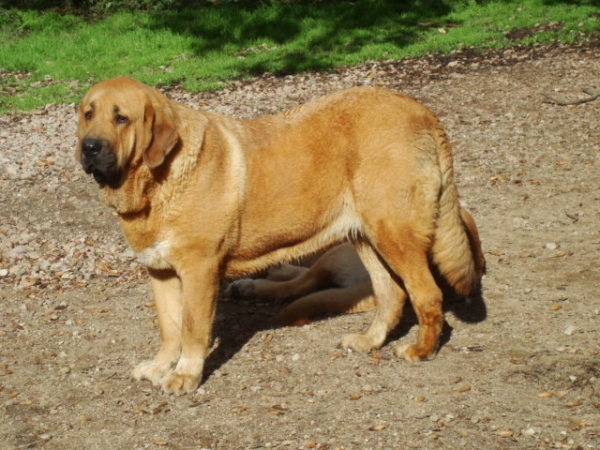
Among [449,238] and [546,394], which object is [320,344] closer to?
[449,238]

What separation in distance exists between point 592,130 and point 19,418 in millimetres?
7245

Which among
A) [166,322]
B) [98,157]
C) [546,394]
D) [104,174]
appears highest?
[98,157]

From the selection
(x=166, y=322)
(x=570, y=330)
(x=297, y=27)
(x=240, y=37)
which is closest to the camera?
(x=166, y=322)

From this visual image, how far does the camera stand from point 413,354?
5.57 meters

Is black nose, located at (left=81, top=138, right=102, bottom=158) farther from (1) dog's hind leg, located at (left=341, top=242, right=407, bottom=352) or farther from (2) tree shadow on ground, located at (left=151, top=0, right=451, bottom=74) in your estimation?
(2) tree shadow on ground, located at (left=151, top=0, right=451, bottom=74)

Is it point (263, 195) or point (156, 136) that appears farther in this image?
point (263, 195)

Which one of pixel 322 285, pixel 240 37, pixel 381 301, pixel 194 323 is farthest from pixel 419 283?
pixel 240 37

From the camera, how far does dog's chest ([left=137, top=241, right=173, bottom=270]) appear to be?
514 centimetres

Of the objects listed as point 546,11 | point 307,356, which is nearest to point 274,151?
point 307,356

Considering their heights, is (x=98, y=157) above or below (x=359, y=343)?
above

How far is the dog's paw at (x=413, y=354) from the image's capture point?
5551 mm

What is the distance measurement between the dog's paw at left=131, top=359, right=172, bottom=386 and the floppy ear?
51.0 inches

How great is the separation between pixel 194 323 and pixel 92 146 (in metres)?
1.20

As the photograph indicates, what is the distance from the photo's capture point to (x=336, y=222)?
18.5 feet
